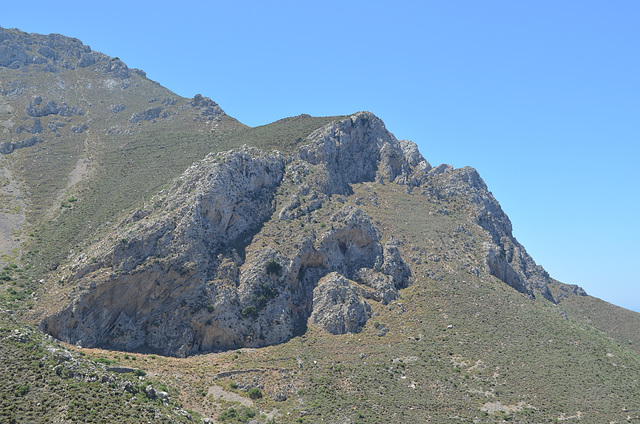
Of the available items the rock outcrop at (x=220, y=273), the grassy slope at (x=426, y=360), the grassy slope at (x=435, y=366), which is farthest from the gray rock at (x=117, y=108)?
the grassy slope at (x=435, y=366)

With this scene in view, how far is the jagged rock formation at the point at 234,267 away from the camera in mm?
84625

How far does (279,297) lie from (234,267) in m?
10.5

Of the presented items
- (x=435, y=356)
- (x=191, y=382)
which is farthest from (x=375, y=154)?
(x=191, y=382)

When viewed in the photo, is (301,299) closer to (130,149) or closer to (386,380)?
(386,380)

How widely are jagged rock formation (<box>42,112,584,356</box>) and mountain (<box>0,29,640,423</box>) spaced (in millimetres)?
344

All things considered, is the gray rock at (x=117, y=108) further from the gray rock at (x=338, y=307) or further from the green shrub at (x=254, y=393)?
the green shrub at (x=254, y=393)

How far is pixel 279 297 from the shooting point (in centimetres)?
9269

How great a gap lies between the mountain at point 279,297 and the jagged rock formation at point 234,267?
13.5 inches

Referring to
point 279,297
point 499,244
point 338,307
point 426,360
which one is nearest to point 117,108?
point 279,297

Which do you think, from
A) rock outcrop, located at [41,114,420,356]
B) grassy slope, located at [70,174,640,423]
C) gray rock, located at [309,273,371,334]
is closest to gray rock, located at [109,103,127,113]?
rock outcrop, located at [41,114,420,356]

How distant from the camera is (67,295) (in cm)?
8162

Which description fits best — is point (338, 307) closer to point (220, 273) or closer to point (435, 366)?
point (435, 366)

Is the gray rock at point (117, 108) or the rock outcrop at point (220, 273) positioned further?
the gray rock at point (117, 108)

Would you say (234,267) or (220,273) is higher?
(234,267)
